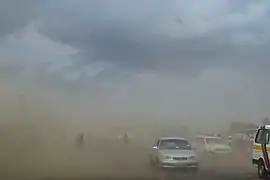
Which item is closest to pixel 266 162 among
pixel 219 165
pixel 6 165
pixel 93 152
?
pixel 219 165

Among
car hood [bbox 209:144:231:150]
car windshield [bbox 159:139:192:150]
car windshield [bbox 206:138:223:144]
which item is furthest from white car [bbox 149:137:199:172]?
car windshield [bbox 206:138:223:144]

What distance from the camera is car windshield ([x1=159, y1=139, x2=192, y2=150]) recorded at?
23.7 metres

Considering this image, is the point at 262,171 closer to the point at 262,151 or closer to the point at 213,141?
the point at 262,151

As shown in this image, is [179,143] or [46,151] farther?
[46,151]

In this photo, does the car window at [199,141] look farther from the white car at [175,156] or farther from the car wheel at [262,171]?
the car wheel at [262,171]

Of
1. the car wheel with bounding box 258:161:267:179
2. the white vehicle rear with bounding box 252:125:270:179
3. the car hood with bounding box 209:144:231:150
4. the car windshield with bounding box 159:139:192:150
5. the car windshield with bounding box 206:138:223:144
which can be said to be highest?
the car windshield with bounding box 206:138:223:144

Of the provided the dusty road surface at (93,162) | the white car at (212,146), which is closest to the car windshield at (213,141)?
the white car at (212,146)

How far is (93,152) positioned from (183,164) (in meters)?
13.2

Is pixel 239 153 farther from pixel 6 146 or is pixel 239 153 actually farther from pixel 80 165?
pixel 6 146

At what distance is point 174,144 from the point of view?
78.7 ft

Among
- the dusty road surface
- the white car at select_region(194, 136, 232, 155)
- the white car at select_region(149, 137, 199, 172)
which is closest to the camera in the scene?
the white car at select_region(149, 137, 199, 172)

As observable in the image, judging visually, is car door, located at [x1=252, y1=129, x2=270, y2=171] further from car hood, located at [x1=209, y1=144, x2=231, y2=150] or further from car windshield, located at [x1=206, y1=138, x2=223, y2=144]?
car windshield, located at [x1=206, y1=138, x2=223, y2=144]

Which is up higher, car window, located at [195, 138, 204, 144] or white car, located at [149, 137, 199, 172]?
car window, located at [195, 138, 204, 144]

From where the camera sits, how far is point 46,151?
33875 millimetres
